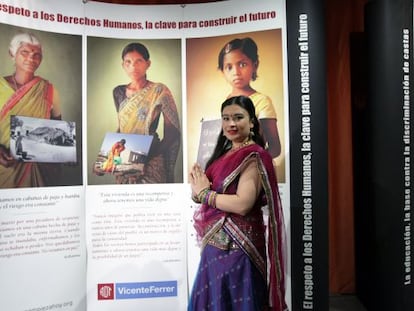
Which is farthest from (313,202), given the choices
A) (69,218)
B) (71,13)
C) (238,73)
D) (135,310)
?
(71,13)

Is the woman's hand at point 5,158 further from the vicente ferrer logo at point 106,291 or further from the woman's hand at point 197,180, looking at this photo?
the woman's hand at point 197,180

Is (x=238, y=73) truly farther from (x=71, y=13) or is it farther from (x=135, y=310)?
(x=135, y=310)

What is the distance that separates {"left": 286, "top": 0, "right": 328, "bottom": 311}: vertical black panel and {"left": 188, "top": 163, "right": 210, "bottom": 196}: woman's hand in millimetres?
523

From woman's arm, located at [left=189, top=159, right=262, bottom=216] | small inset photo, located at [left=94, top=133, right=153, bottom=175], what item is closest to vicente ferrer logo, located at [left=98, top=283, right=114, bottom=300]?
small inset photo, located at [left=94, top=133, right=153, bottom=175]

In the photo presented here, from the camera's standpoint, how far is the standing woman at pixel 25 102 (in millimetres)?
2221

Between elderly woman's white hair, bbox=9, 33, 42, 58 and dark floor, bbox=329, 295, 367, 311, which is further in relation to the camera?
dark floor, bbox=329, 295, 367, 311

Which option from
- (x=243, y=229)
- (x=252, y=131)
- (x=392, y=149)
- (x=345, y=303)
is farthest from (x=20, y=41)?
(x=345, y=303)

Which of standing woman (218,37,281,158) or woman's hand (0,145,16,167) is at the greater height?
standing woman (218,37,281,158)

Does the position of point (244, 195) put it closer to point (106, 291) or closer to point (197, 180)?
point (197, 180)

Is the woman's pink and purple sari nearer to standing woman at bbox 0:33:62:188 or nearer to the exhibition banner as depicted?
the exhibition banner

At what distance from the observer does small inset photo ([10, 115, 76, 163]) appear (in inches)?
88.8

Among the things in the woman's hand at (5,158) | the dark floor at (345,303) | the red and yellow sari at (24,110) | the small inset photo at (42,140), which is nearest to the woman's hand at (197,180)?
the small inset photo at (42,140)

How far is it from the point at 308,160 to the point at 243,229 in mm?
557

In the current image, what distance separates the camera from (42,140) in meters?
2.33
